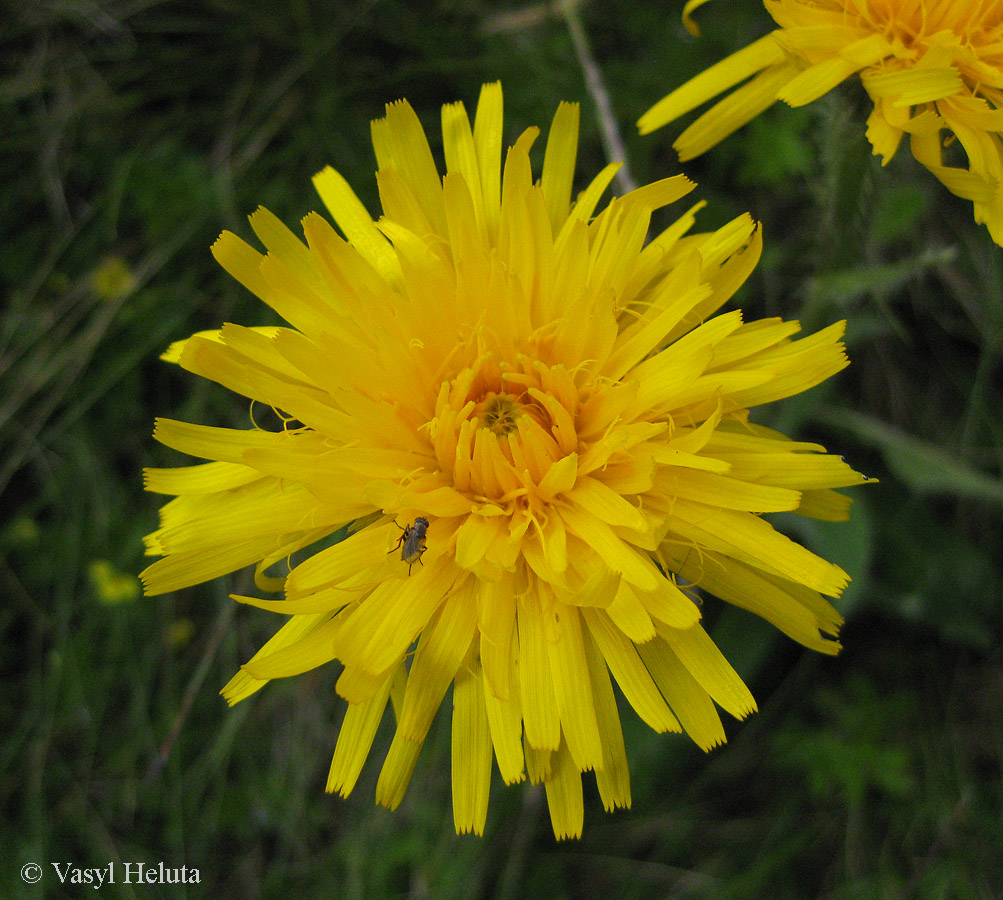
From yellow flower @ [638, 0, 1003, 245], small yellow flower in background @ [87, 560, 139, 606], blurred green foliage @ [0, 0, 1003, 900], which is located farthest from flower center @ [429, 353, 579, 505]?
small yellow flower in background @ [87, 560, 139, 606]

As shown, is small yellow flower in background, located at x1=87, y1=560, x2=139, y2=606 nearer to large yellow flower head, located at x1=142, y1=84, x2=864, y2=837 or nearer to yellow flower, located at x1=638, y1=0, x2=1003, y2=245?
large yellow flower head, located at x1=142, y1=84, x2=864, y2=837

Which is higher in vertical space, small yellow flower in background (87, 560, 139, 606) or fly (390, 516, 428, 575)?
fly (390, 516, 428, 575)

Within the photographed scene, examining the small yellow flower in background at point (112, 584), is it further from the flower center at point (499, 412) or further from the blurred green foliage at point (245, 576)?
the flower center at point (499, 412)

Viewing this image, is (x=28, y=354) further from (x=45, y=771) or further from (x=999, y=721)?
(x=999, y=721)

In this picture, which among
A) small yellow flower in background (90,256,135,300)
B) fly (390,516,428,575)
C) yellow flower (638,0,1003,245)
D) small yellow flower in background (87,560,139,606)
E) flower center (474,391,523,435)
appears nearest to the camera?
fly (390,516,428,575)

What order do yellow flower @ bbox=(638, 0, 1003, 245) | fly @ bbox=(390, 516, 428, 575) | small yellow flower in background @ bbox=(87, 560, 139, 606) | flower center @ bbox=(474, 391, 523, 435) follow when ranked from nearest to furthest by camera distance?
fly @ bbox=(390, 516, 428, 575) < yellow flower @ bbox=(638, 0, 1003, 245) < flower center @ bbox=(474, 391, 523, 435) < small yellow flower in background @ bbox=(87, 560, 139, 606)
